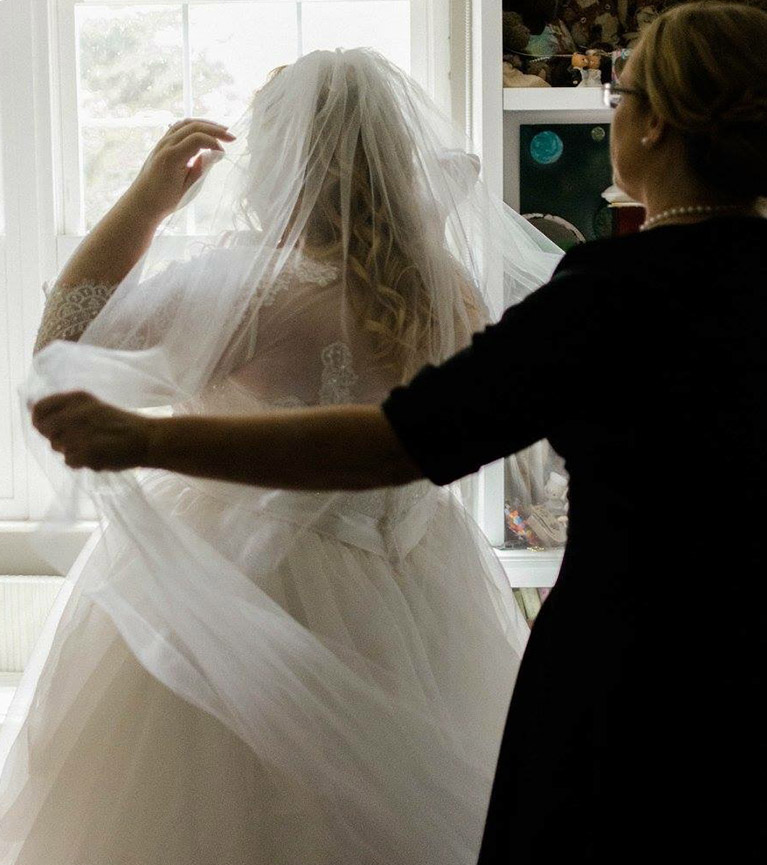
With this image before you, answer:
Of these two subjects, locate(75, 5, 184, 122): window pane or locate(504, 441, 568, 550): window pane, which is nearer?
locate(504, 441, 568, 550): window pane

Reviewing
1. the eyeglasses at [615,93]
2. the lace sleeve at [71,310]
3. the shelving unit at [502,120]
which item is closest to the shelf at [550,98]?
the shelving unit at [502,120]

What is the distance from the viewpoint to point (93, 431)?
2.68 feet

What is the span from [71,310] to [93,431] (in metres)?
0.44

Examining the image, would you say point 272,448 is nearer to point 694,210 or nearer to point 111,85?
point 694,210

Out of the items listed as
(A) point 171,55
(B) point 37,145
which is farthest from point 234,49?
(B) point 37,145

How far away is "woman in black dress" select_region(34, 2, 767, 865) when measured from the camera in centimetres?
73

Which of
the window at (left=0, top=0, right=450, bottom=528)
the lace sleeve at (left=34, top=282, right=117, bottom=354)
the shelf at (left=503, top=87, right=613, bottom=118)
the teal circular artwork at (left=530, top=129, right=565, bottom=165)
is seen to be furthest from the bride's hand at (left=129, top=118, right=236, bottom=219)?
the window at (left=0, top=0, right=450, bottom=528)

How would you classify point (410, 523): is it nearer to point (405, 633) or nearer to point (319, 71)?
point (405, 633)

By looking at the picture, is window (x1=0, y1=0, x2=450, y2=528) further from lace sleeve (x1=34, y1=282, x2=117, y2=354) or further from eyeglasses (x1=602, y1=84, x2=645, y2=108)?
eyeglasses (x1=602, y1=84, x2=645, y2=108)

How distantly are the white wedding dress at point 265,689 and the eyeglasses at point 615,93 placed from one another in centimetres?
44

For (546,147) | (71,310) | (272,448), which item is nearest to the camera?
(272,448)

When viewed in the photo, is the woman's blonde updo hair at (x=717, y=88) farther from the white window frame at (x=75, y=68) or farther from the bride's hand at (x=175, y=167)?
the white window frame at (x=75, y=68)

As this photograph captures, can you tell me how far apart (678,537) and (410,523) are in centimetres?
60

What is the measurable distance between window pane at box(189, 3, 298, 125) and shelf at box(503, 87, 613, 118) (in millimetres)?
658
